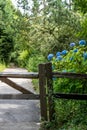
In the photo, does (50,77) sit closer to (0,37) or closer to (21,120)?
(21,120)

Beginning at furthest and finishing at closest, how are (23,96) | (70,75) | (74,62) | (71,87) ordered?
(74,62) < (71,87) < (23,96) < (70,75)

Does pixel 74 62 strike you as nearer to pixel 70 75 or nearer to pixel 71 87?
pixel 71 87

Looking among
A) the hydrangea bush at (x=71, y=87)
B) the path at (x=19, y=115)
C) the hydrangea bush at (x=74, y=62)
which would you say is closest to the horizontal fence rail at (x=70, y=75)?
the hydrangea bush at (x=71, y=87)

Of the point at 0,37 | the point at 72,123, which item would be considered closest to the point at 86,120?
the point at 72,123

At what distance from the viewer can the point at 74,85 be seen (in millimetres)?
8250

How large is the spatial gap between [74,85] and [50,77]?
1.43 m

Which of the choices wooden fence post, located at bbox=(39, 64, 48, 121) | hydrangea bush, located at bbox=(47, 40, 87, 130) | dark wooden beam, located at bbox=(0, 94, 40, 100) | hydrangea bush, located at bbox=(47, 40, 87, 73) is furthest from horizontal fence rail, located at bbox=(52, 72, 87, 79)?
hydrangea bush, located at bbox=(47, 40, 87, 73)

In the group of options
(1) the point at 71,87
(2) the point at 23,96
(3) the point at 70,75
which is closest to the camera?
(3) the point at 70,75

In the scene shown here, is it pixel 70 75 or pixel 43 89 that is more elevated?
pixel 70 75

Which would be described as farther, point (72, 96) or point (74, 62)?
point (74, 62)

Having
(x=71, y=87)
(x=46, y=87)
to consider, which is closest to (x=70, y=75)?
(x=46, y=87)

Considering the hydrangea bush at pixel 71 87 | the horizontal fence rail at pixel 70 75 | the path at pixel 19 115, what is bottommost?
the path at pixel 19 115

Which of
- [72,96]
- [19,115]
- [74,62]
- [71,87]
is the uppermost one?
[74,62]

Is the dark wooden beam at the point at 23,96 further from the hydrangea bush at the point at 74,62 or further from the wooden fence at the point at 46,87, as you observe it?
the hydrangea bush at the point at 74,62
